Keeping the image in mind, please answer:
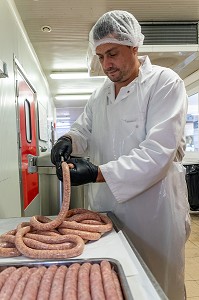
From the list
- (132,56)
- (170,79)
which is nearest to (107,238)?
(170,79)

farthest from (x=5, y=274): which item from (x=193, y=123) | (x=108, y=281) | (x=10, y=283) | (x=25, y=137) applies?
(x=193, y=123)

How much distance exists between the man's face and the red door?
1425 mm

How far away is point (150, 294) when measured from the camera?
2.08 feet

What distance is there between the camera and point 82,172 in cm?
114

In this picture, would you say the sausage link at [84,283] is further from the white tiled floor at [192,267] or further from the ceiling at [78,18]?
the ceiling at [78,18]

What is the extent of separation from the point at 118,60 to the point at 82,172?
1.94 feet

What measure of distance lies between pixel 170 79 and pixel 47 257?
37.2 inches

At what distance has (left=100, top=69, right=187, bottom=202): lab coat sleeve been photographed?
1159 millimetres

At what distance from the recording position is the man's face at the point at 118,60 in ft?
4.38

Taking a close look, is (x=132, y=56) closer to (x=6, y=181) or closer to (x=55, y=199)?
(x=55, y=199)

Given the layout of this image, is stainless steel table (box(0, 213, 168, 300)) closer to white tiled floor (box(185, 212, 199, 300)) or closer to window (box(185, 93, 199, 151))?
white tiled floor (box(185, 212, 199, 300))

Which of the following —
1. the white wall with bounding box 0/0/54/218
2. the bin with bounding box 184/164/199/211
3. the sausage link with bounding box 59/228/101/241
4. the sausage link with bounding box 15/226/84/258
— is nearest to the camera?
the sausage link with bounding box 15/226/84/258

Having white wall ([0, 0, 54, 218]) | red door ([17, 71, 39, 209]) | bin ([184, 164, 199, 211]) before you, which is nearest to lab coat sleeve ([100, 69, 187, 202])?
white wall ([0, 0, 54, 218])

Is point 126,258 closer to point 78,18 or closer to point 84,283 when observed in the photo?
point 84,283
